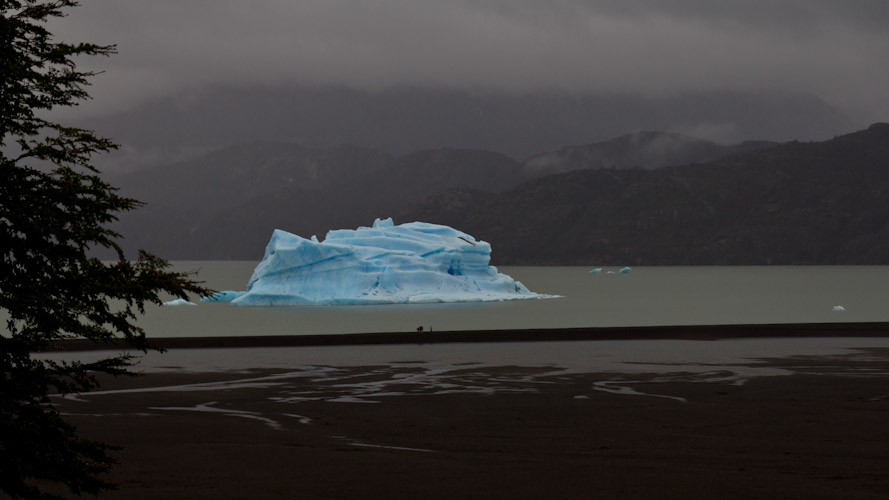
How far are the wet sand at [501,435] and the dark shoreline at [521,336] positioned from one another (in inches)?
746

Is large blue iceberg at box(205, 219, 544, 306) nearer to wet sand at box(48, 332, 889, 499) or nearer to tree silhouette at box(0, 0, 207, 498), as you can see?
wet sand at box(48, 332, 889, 499)

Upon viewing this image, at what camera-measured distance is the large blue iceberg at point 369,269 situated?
299 ft

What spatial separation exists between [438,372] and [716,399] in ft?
41.2

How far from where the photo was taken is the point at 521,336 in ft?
190

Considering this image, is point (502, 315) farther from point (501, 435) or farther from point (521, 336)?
point (501, 435)

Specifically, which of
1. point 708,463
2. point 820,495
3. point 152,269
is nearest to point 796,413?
point 708,463

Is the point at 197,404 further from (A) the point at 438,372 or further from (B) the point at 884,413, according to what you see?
(B) the point at 884,413

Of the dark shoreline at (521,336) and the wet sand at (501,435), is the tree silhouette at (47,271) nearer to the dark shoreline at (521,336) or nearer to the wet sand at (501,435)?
the wet sand at (501,435)

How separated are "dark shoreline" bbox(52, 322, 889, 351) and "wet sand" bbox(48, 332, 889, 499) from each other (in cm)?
1894

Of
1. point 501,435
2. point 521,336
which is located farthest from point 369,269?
point 501,435

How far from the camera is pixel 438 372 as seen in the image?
122 feet

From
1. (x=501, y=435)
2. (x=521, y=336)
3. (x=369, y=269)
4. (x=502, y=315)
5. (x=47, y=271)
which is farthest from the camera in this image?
(x=502, y=315)

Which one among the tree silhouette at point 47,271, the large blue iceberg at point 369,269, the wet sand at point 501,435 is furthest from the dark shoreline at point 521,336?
the tree silhouette at point 47,271

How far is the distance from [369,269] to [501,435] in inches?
Result: 2898
